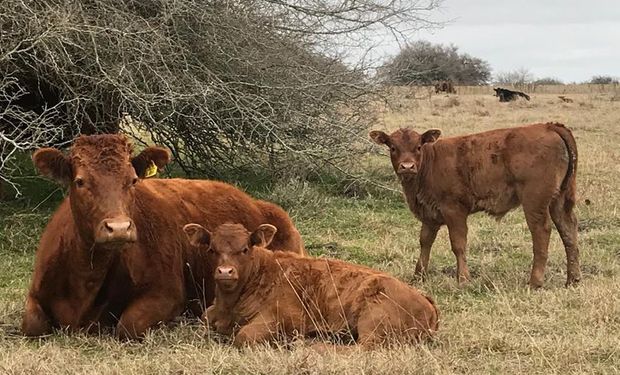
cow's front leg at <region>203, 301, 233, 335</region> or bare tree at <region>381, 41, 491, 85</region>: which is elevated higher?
bare tree at <region>381, 41, 491, 85</region>

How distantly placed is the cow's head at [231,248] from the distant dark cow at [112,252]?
1.45 feet

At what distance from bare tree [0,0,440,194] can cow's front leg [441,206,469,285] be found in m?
2.98

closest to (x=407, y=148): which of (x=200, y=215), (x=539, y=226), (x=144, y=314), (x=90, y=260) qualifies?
(x=539, y=226)

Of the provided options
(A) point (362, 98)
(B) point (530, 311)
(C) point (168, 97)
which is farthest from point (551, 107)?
(B) point (530, 311)

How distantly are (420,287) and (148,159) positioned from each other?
2.71m

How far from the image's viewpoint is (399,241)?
9180mm

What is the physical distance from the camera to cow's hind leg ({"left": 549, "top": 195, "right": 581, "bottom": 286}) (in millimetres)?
7281

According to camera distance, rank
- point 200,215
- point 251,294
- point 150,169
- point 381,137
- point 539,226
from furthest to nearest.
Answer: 1. point 381,137
2. point 539,226
3. point 200,215
4. point 150,169
5. point 251,294

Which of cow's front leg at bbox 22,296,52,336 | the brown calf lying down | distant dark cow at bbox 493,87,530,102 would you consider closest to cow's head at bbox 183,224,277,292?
the brown calf lying down

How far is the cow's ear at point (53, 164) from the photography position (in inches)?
203

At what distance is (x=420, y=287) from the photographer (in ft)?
23.1

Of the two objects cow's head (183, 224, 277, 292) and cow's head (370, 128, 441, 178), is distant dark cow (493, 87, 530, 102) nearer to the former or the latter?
cow's head (370, 128, 441, 178)

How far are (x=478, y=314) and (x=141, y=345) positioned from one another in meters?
2.31

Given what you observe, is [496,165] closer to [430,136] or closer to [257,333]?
[430,136]
